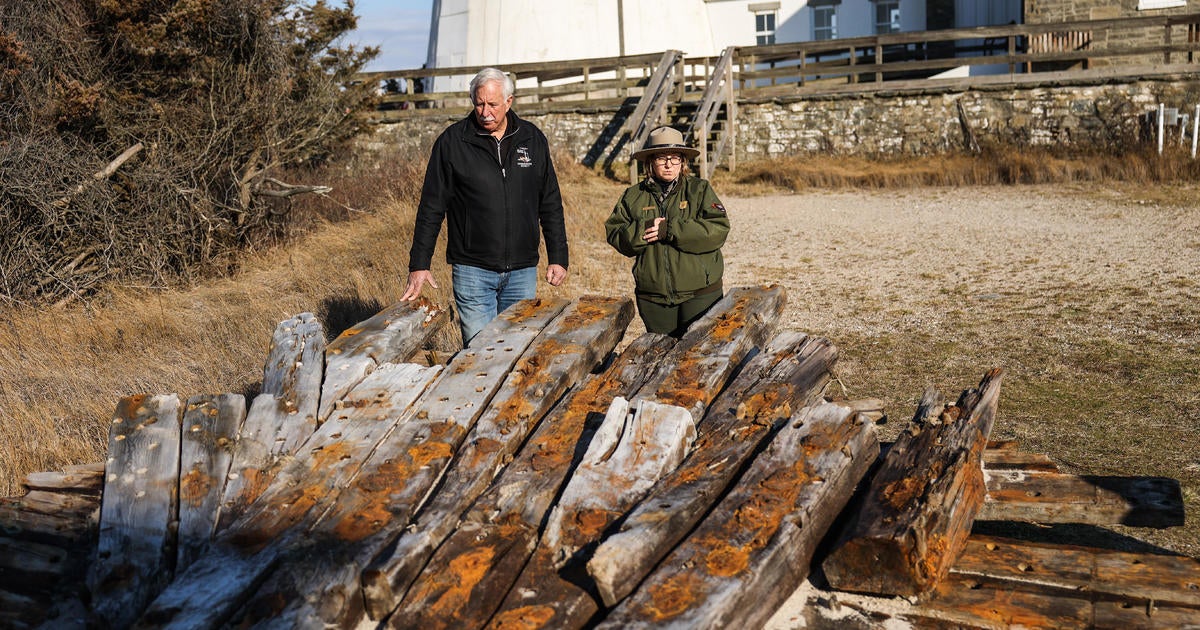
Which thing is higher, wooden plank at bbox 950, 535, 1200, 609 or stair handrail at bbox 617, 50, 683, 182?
stair handrail at bbox 617, 50, 683, 182

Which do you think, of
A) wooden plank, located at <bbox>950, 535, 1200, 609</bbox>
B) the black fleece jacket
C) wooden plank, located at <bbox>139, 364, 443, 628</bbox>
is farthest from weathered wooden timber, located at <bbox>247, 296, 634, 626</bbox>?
wooden plank, located at <bbox>950, 535, 1200, 609</bbox>

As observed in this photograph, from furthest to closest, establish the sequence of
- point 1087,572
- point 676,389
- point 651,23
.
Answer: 1. point 651,23
2. point 676,389
3. point 1087,572

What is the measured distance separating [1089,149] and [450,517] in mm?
17640

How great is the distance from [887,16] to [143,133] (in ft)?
64.0

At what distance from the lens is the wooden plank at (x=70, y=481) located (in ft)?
11.4

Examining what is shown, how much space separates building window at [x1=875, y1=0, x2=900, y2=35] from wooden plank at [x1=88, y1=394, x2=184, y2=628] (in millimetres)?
24640

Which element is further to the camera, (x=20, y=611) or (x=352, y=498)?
(x=352, y=498)

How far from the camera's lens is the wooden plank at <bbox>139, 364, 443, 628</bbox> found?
2285mm

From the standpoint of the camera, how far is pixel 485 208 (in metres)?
4.97

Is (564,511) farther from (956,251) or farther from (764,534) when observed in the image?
(956,251)

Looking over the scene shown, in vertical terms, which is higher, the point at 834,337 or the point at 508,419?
the point at 508,419

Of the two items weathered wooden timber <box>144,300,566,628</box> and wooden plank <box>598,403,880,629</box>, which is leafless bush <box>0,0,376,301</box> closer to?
weathered wooden timber <box>144,300,566,628</box>

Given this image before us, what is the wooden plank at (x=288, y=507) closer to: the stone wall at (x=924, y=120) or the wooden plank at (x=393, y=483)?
the wooden plank at (x=393, y=483)

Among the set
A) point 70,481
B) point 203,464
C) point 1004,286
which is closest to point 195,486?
point 203,464
